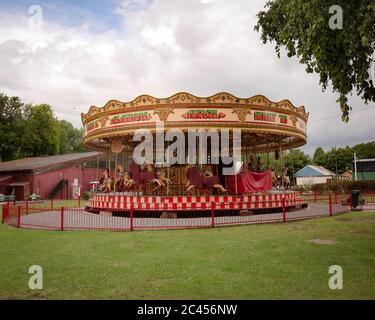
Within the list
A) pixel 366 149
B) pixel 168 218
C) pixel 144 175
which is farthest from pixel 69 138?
pixel 168 218

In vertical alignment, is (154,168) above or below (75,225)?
above

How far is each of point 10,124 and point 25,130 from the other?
2052 millimetres

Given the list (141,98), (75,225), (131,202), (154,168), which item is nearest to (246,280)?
(75,225)

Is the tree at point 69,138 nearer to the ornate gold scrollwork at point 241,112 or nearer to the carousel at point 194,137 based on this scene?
the carousel at point 194,137

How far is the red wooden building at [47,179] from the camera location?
125 feet

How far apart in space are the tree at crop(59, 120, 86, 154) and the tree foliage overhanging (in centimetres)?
2155

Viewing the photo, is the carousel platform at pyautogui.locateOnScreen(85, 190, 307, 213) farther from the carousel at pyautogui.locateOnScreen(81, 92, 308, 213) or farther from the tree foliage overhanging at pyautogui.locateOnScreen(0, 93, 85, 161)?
the tree foliage overhanging at pyautogui.locateOnScreen(0, 93, 85, 161)

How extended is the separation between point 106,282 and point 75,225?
25.7ft

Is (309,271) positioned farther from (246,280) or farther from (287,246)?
(287,246)

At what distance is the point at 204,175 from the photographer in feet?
54.3

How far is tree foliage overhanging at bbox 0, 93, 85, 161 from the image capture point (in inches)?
1934

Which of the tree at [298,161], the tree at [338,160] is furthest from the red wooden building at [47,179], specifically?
the tree at [338,160]

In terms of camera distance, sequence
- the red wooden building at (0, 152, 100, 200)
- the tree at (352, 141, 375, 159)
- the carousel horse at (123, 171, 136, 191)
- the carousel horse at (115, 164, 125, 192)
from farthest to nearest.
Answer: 1. the tree at (352, 141, 375, 159)
2. the red wooden building at (0, 152, 100, 200)
3. the carousel horse at (115, 164, 125, 192)
4. the carousel horse at (123, 171, 136, 191)

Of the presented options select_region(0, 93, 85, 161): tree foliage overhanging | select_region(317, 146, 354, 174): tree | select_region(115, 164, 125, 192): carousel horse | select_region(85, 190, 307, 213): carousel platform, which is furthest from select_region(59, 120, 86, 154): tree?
select_region(85, 190, 307, 213): carousel platform
